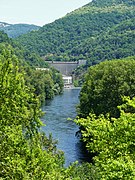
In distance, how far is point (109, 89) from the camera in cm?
5669

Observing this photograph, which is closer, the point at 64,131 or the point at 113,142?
the point at 113,142

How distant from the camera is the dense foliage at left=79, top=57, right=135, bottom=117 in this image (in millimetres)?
54875

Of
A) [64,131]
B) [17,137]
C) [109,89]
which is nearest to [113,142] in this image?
[17,137]

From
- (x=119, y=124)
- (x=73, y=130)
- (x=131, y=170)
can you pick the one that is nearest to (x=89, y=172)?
(x=119, y=124)

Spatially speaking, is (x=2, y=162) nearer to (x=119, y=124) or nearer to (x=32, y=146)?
(x=32, y=146)

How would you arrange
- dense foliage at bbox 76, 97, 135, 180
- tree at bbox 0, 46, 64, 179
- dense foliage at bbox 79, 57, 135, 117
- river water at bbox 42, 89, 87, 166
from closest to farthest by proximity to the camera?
1. tree at bbox 0, 46, 64, 179
2. dense foliage at bbox 76, 97, 135, 180
3. river water at bbox 42, 89, 87, 166
4. dense foliage at bbox 79, 57, 135, 117

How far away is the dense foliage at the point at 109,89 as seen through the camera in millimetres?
54875

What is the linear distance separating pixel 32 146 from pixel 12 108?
1356mm

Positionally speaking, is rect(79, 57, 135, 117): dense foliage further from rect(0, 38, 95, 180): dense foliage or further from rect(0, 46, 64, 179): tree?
rect(0, 46, 64, 179): tree

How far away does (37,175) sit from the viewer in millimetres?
13406

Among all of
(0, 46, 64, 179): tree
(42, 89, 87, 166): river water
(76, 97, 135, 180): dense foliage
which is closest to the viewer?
(0, 46, 64, 179): tree

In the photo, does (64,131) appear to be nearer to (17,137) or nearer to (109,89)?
(109,89)

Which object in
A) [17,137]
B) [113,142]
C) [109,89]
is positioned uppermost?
[17,137]

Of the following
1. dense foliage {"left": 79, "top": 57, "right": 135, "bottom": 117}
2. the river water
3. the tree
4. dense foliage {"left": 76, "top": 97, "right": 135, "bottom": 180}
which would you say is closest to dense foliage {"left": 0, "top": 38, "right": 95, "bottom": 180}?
the tree
